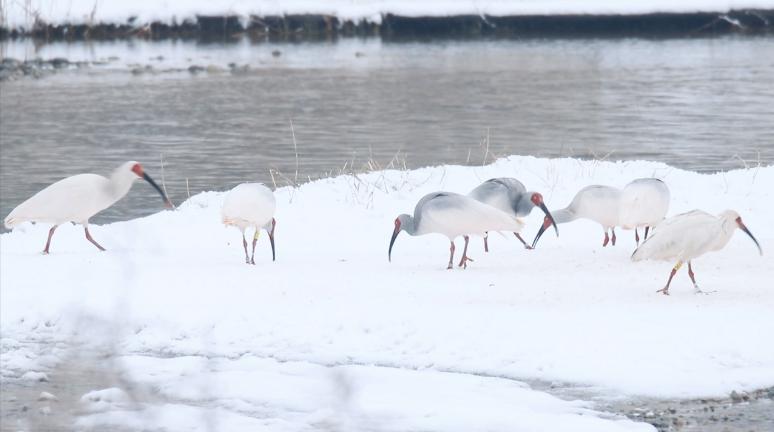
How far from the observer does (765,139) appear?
20.8 meters

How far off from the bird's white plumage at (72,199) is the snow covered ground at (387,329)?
1.14 feet

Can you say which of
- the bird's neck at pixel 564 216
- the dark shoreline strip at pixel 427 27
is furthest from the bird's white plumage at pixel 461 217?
the dark shoreline strip at pixel 427 27

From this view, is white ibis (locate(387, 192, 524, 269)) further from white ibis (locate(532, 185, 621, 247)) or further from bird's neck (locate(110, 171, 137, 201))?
bird's neck (locate(110, 171, 137, 201))

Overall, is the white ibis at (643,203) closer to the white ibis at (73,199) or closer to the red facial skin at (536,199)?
the red facial skin at (536,199)

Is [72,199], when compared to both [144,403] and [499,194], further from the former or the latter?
[144,403]

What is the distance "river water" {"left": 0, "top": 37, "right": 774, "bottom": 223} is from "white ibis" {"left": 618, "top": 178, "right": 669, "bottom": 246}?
616 centimetres

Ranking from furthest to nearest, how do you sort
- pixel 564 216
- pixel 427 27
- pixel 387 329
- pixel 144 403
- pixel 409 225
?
1. pixel 427 27
2. pixel 564 216
3. pixel 409 225
4. pixel 387 329
5. pixel 144 403

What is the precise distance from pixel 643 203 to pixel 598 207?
49 centimetres

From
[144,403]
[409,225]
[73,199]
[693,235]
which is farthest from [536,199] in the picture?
[144,403]

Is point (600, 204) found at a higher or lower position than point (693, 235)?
lower

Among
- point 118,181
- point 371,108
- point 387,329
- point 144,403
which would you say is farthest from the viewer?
point 371,108

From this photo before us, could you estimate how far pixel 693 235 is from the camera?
336 inches

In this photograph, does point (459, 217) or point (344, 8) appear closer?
point (459, 217)

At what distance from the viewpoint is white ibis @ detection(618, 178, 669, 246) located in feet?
34.0
